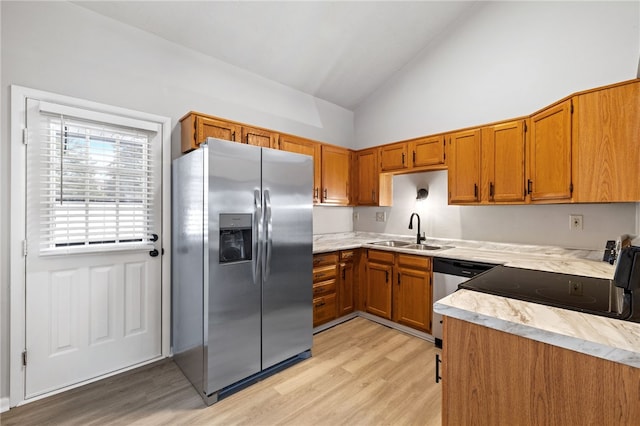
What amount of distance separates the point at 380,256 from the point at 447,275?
0.77 meters

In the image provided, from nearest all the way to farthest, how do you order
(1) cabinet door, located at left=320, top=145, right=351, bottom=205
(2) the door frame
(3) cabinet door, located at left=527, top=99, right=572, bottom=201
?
(2) the door frame
(3) cabinet door, located at left=527, top=99, right=572, bottom=201
(1) cabinet door, located at left=320, top=145, right=351, bottom=205

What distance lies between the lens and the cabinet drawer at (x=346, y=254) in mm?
3258

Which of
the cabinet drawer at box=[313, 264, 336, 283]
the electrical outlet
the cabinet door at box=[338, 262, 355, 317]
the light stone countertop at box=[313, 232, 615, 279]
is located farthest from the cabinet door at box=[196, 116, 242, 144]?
the electrical outlet

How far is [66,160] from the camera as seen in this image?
2113 mm

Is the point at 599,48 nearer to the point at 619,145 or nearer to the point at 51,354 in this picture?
the point at 619,145

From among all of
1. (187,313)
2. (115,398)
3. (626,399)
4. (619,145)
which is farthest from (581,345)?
(115,398)

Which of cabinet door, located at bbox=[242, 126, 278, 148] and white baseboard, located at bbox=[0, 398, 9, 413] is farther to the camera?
cabinet door, located at bbox=[242, 126, 278, 148]

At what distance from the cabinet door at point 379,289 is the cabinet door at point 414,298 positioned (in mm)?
112

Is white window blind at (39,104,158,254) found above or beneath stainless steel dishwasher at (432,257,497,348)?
above

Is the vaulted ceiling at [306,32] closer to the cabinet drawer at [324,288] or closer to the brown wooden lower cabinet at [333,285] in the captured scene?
the brown wooden lower cabinet at [333,285]

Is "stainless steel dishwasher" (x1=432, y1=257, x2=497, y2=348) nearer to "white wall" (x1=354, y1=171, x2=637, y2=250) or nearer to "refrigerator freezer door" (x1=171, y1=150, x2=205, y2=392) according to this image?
"white wall" (x1=354, y1=171, x2=637, y2=250)

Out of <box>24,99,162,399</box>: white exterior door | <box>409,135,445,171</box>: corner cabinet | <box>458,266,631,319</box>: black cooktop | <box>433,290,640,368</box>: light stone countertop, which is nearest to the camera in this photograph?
<box>433,290,640,368</box>: light stone countertop

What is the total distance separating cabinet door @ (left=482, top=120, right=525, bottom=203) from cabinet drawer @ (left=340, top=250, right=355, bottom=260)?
60.3 inches

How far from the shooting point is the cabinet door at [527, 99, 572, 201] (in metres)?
2.14
